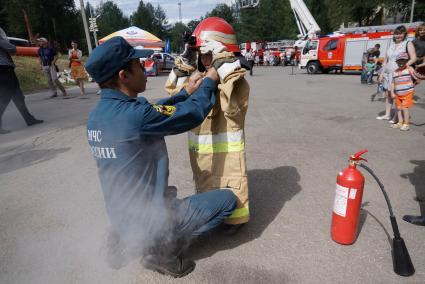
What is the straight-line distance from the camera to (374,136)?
537 cm

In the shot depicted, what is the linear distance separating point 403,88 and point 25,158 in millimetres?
6353

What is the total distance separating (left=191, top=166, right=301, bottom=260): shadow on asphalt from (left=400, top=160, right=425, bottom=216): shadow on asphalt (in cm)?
117

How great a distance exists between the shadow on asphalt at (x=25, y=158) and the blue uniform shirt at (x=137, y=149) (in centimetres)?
323

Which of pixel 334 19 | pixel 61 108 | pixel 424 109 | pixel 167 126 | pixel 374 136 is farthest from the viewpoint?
pixel 334 19

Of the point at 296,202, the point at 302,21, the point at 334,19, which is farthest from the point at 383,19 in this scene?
the point at 296,202

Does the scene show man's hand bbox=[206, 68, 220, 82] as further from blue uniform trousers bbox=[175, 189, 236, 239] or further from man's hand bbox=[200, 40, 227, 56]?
blue uniform trousers bbox=[175, 189, 236, 239]

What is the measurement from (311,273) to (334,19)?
36.8 metres

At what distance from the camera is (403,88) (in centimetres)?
546

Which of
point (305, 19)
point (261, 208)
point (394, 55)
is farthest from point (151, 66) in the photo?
point (261, 208)

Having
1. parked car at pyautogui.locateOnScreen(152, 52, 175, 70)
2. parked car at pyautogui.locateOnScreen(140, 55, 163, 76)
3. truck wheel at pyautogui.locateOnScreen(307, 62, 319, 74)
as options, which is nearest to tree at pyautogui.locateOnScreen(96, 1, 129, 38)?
parked car at pyautogui.locateOnScreen(152, 52, 175, 70)

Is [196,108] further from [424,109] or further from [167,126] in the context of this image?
[424,109]

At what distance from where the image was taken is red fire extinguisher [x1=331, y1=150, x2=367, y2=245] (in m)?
2.28

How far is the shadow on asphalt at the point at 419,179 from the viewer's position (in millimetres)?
3141

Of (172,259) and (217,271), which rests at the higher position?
(172,259)
